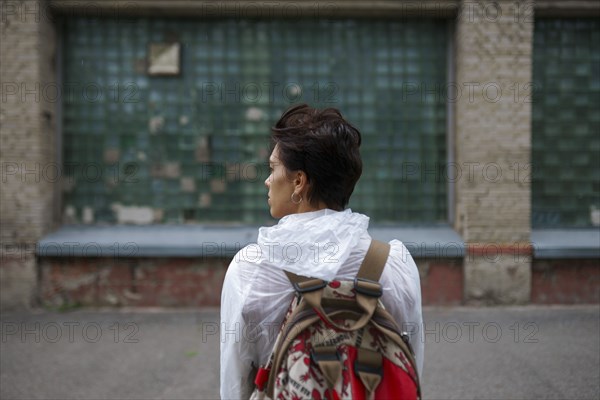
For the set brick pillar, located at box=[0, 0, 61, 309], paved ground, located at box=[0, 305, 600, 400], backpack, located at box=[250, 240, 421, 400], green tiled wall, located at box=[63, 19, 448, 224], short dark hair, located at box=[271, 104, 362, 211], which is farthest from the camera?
green tiled wall, located at box=[63, 19, 448, 224]

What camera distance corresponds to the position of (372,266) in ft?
5.92

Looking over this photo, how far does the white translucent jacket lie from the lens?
5.92ft

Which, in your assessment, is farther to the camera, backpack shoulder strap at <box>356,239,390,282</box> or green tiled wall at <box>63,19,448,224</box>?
green tiled wall at <box>63,19,448,224</box>

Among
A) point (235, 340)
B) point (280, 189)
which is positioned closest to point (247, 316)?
point (235, 340)

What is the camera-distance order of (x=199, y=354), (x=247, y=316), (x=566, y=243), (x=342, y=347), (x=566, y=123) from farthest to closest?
(x=566, y=123) → (x=566, y=243) → (x=199, y=354) → (x=247, y=316) → (x=342, y=347)

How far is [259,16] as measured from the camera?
7715 millimetres

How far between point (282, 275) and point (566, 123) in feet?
23.8

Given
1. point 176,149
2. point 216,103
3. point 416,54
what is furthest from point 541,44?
point 176,149

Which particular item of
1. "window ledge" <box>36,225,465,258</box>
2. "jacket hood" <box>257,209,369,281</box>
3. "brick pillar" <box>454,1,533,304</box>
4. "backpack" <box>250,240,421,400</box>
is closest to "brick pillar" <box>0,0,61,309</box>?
"window ledge" <box>36,225,465,258</box>

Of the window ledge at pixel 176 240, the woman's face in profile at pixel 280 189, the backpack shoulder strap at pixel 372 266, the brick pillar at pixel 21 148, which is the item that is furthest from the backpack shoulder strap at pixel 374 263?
the brick pillar at pixel 21 148

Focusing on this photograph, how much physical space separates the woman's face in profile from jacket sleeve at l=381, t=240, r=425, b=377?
1.22ft

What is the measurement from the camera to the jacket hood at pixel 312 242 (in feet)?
5.82

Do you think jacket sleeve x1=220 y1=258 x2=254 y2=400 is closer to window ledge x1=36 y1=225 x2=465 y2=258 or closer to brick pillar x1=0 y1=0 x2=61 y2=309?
window ledge x1=36 y1=225 x2=465 y2=258

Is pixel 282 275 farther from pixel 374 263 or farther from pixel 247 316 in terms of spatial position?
pixel 374 263
